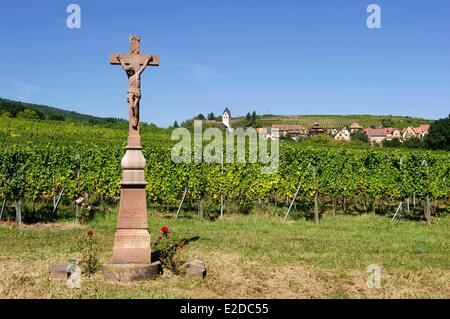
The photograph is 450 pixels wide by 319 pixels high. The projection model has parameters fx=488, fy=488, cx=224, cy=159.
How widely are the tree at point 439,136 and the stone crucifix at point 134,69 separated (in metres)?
78.7

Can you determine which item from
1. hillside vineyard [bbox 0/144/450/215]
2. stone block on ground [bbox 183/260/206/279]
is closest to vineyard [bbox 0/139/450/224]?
hillside vineyard [bbox 0/144/450/215]

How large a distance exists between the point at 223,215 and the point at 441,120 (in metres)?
73.8

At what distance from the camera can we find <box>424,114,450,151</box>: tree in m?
80.8

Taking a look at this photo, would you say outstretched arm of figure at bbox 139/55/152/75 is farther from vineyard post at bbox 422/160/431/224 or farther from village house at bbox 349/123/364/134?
village house at bbox 349/123/364/134

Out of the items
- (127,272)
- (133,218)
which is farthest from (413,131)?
(127,272)

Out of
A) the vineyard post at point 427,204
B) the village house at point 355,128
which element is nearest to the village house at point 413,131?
the village house at point 355,128

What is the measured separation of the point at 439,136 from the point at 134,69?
80.8 m

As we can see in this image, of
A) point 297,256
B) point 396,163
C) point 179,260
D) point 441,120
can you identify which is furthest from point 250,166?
point 441,120

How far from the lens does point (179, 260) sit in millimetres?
10828

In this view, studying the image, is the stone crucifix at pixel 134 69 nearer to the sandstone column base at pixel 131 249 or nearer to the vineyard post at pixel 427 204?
the sandstone column base at pixel 131 249

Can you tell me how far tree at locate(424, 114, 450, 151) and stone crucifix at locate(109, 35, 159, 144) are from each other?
7867cm

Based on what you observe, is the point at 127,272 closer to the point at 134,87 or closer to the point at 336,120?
the point at 134,87

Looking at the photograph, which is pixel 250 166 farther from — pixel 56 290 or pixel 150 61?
pixel 56 290

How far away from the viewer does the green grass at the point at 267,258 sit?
9094 mm
